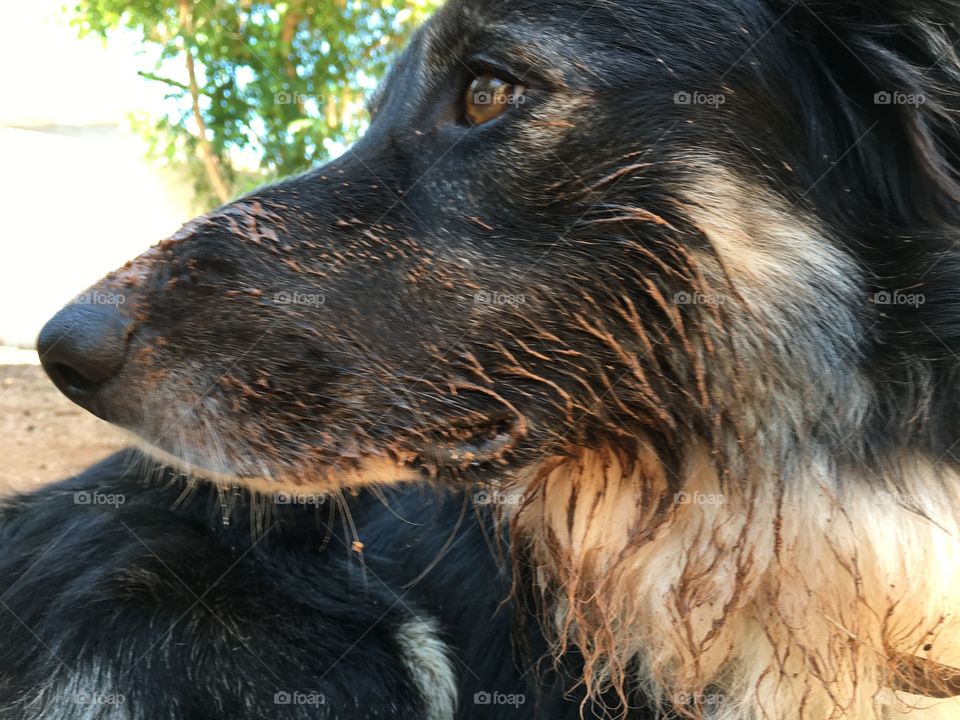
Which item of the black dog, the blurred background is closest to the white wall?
the blurred background

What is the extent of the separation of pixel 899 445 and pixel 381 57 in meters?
8.05

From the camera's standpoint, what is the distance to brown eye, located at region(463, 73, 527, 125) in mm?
2275

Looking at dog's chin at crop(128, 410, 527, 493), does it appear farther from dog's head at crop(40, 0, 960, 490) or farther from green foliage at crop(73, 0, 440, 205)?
green foliage at crop(73, 0, 440, 205)

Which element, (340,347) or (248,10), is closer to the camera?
(340,347)

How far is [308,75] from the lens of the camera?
8836 mm

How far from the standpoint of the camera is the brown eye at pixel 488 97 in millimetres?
2275

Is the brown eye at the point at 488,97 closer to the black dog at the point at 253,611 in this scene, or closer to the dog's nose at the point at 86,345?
the dog's nose at the point at 86,345

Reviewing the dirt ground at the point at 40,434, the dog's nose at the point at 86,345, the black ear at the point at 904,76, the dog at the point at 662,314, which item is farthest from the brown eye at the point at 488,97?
the dirt ground at the point at 40,434

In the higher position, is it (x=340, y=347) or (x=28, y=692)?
(x=340, y=347)

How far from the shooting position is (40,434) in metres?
8.18

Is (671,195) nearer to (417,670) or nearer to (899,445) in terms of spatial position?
(899,445)

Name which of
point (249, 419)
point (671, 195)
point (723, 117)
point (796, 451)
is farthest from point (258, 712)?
point (723, 117)

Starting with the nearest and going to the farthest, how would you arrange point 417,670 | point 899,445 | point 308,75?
point 899,445 < point 417,670 < point 308,75

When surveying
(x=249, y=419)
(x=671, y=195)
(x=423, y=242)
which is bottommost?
(x=249, y=419)
